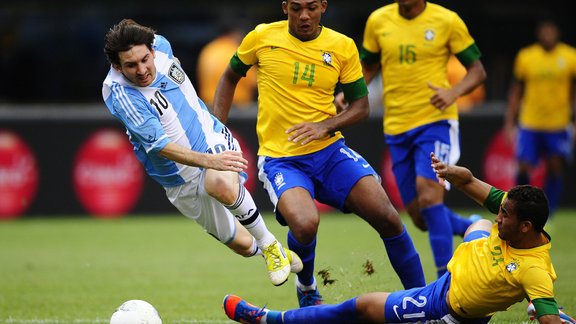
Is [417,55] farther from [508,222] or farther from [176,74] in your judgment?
[508,222]

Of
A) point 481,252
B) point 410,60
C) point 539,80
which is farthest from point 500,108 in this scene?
point 481,252

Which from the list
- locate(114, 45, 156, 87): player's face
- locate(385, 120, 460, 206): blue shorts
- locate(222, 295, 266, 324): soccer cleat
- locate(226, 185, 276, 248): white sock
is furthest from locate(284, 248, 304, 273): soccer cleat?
locate(385, 120, 460, 206): blue shorts

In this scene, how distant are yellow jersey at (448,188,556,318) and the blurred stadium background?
8.93 m

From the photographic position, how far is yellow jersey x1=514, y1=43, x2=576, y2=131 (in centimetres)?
1397

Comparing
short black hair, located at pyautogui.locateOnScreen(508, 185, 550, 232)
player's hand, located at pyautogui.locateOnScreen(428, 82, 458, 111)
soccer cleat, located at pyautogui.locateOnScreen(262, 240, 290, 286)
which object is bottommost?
soccer cleat, located at pyautogui.locateOnScreen(262, 240, 290, 286)

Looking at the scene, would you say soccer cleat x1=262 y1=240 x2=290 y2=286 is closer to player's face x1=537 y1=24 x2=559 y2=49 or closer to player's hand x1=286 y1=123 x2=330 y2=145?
player's hand x1=286 y1=123 x2=330 y2=145

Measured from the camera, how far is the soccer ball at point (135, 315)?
6.86 metres

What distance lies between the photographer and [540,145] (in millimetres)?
14070

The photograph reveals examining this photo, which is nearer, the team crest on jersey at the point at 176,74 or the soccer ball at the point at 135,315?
the soccer ball at the point at 135,315

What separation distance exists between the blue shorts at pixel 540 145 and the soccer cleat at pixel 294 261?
274 inches

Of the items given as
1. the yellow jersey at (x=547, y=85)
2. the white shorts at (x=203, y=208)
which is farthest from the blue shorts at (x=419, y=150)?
the yellow jersey at (x=547, y=85)

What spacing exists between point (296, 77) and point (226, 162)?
1.12 m

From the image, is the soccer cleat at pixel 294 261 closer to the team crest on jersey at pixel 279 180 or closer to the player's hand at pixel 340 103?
the team crest on jersey at pixel 279 180

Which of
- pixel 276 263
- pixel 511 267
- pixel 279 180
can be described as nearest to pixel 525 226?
pixel 511 267
